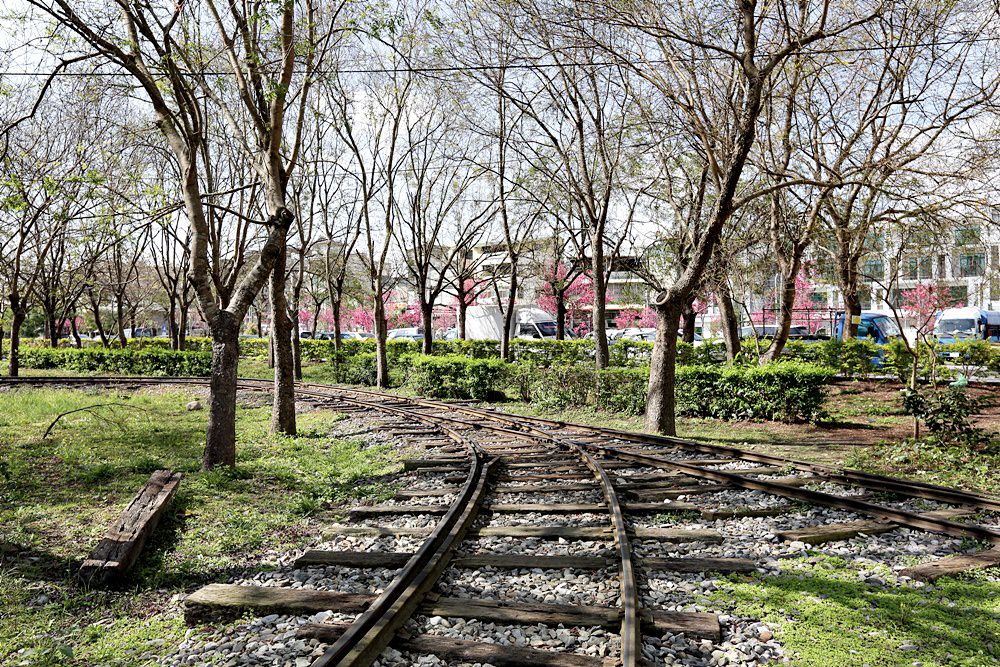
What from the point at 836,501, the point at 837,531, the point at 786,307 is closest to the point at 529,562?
the point at 837,531

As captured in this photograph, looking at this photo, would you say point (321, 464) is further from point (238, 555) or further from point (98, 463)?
point (238, 555)

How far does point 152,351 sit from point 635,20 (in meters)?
25.6

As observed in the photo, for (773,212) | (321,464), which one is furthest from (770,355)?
(321,464)

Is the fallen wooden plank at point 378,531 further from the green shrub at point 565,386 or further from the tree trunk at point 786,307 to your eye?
the tree trunk at point 786,307

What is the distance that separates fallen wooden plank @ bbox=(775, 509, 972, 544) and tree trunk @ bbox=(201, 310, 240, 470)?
6716mm

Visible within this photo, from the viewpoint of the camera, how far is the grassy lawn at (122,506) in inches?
165

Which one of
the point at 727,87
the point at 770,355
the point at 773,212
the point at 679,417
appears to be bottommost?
the point at 679,417

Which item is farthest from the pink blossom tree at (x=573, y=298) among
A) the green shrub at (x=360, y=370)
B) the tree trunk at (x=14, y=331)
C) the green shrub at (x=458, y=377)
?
the tree trunk at (x=14, y=331)

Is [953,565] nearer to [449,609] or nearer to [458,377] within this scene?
[449,609]

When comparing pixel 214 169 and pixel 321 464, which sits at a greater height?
pixel 214 169

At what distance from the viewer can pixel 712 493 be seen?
7.19 m

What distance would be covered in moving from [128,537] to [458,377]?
13719mm

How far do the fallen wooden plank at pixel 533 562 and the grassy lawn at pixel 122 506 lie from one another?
5.89ft

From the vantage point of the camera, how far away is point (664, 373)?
1147 centimetres
